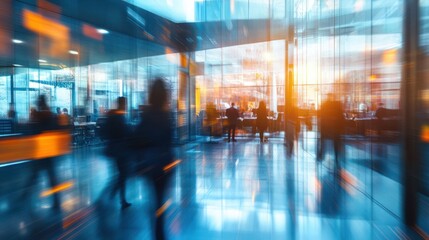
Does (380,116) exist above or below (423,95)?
below

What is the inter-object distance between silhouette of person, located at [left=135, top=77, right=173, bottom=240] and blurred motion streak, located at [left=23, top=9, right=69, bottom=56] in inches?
350

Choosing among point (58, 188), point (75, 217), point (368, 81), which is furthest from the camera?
point (368, 81)

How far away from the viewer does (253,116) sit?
60.3 ft

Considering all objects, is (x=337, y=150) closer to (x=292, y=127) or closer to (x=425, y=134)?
(x=292, y=127)

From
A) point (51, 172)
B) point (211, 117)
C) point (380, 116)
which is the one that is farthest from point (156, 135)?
point (211, 117)

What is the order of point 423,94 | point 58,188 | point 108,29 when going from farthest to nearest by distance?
point 108,29
point 58,188
point 423,94

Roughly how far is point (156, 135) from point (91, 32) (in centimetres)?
1037

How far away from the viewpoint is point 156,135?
12.2 ft

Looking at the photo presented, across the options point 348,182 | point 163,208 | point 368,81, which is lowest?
point 348,182

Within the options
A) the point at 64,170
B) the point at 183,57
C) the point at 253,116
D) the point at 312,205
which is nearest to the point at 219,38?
the point at 183,57

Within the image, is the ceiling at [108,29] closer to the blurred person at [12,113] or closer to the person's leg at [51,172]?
the blurred person at [12,113]

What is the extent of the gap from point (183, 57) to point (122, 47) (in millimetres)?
2950

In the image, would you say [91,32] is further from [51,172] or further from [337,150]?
[337,150]

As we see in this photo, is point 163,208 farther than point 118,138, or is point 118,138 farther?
point 118,138
